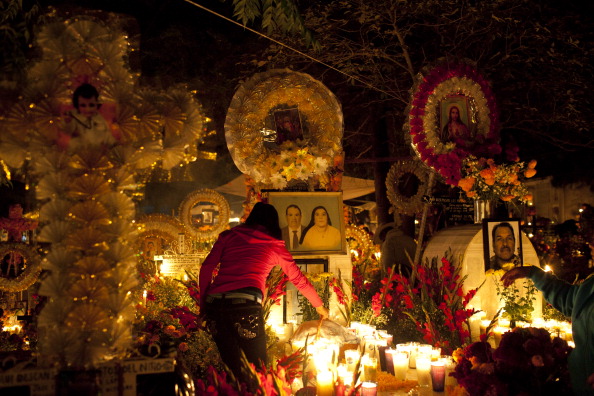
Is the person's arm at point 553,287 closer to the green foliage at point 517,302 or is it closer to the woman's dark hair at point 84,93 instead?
the green foliage at point 517,302

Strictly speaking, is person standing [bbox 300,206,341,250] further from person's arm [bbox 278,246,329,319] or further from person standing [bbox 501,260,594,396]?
person standing [bbox 501,260,594,396]

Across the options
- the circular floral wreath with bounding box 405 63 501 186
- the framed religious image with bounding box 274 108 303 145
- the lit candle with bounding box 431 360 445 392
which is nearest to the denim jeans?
the lit candle with bounding box 431 360 445 392

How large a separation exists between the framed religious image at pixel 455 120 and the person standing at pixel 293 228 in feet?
8.04

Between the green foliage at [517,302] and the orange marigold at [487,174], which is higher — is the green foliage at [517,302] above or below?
below

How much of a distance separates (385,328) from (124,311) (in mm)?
5182

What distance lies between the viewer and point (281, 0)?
205 inches

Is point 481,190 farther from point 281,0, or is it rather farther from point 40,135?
point 40,135

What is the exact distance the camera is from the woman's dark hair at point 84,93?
3.24 meters

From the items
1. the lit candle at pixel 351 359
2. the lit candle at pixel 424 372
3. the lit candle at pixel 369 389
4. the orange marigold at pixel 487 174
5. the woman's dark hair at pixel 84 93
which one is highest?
the woman's dark hair at pixel 84 93

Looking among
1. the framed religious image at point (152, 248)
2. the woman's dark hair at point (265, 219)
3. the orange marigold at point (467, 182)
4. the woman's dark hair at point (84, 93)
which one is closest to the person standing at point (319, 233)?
the orange marigold at point (467, 182)

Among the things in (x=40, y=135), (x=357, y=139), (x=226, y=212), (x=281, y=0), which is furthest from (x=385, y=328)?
(x=357, y=139)

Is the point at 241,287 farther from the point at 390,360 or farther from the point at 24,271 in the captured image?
the point at 24,271

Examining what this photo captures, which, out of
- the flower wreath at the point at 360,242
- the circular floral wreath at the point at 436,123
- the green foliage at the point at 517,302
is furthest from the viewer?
the flower wreath at the point at 360,242

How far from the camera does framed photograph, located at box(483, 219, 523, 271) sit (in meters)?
7.29
